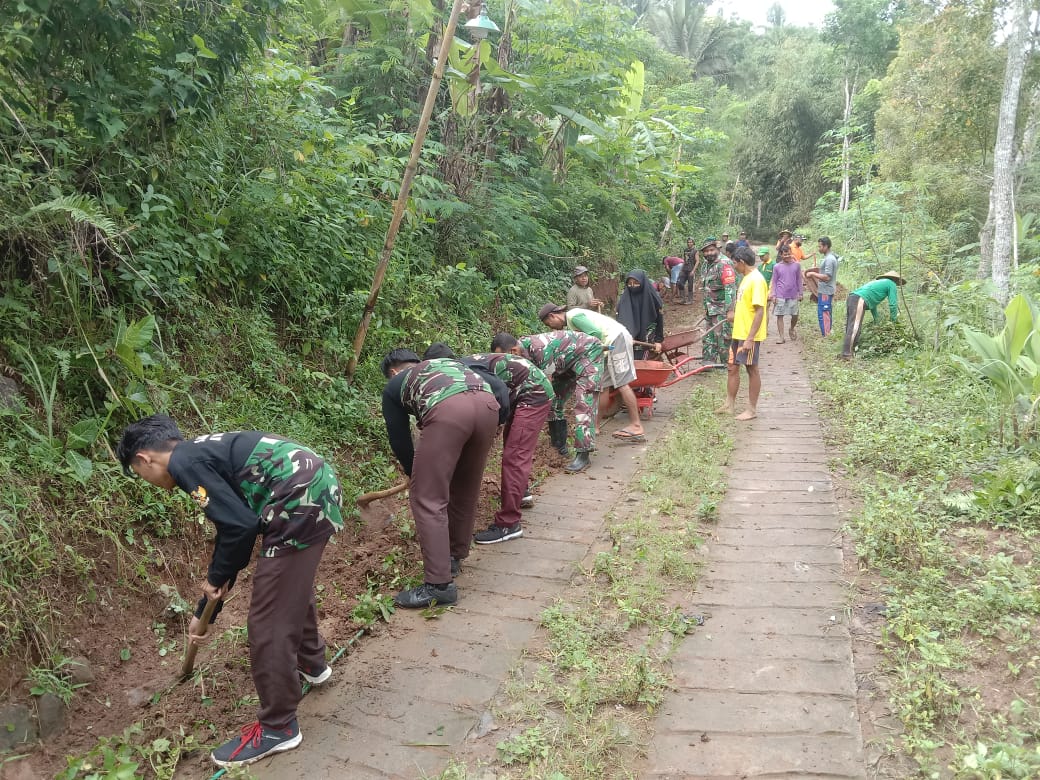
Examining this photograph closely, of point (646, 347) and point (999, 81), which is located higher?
point (999, 81)

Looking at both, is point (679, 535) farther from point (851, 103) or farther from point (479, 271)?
point (851, 103)

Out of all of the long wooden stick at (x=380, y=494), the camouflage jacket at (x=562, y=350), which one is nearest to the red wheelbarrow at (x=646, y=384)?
the camouflage jacket at (x=562, y=350)

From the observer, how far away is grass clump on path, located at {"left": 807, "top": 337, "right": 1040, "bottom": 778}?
8.66 ft

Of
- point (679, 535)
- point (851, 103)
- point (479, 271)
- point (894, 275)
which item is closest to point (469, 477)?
point (679, 535)

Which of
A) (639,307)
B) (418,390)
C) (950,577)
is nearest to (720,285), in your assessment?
(639,307)

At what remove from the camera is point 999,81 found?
14.0 metres

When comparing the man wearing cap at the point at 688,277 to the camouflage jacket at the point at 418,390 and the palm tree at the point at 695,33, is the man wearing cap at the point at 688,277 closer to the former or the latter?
the camouflage jacket at the point at 418,390

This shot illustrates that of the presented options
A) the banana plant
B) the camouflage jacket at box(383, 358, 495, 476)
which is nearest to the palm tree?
the banana plant

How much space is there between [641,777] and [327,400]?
365 centimetres

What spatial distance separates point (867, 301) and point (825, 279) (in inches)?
66.0

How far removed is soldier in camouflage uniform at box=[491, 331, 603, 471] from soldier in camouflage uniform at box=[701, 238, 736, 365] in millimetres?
3819

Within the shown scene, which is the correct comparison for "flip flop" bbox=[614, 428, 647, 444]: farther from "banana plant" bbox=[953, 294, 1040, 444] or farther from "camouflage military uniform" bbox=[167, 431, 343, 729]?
"camouflage military uniform" bbox=[167, 431, 343, 729]

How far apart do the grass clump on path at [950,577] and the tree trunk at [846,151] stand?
68.6 ft

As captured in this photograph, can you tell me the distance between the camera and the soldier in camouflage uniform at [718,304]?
933 cm
